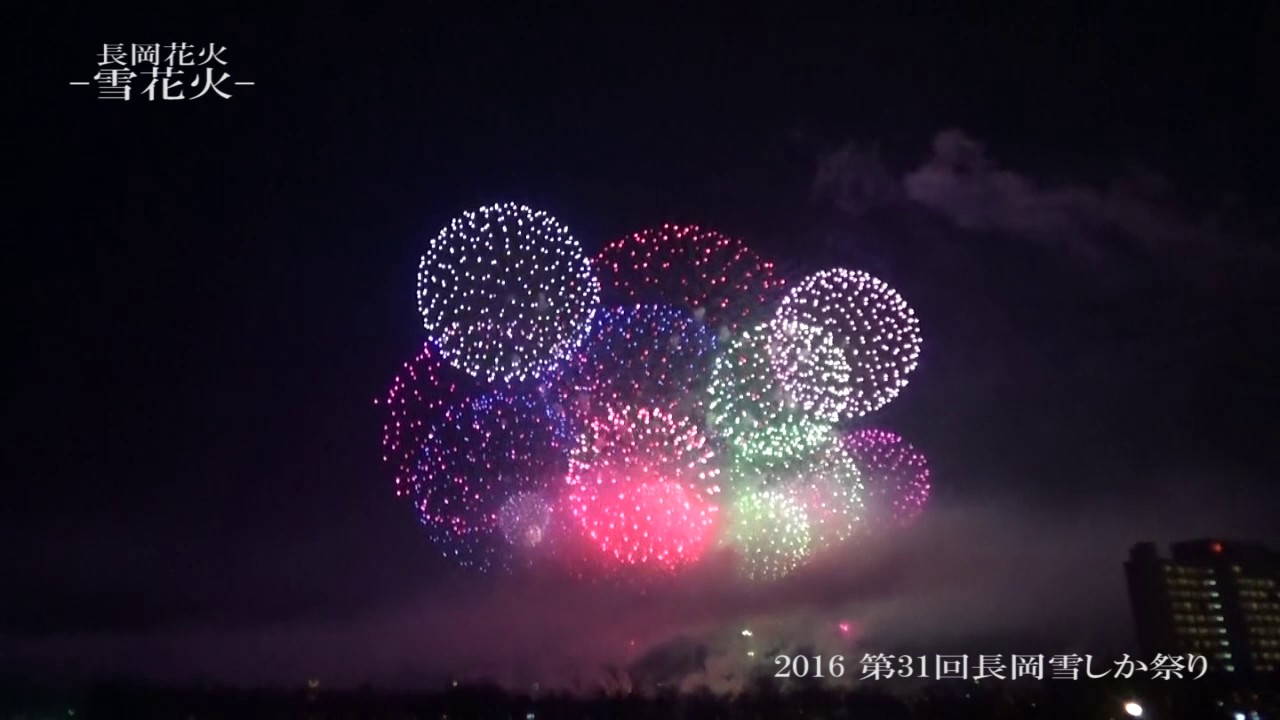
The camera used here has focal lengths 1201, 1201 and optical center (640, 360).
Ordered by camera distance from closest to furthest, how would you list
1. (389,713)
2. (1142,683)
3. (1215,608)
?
(1142,683) < (389,713) < (1215,608)

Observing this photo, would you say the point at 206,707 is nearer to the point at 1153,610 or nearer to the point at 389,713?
the point at 389,713

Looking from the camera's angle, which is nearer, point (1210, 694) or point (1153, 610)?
point (1210, 694)

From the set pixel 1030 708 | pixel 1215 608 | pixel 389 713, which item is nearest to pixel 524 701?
pixel 389 713

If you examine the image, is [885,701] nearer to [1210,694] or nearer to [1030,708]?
[1030,708]

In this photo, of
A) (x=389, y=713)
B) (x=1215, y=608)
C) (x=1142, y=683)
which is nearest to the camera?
(x=1142, y=683)

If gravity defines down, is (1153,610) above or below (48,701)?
above

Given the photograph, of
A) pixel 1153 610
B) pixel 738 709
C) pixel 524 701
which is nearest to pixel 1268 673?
pixel 1153 610
